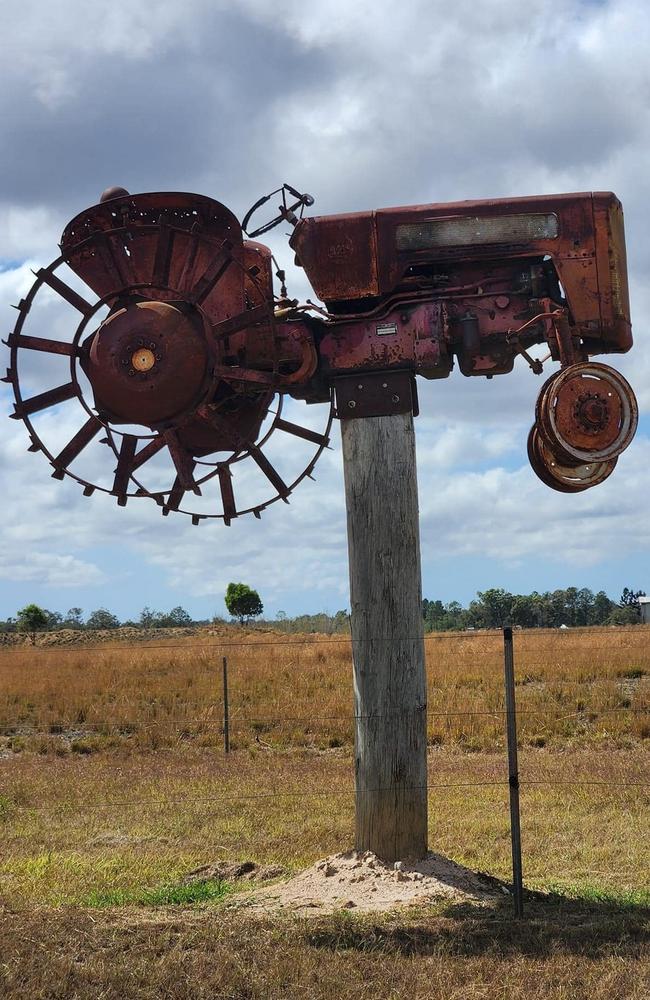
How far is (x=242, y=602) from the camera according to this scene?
55938mm

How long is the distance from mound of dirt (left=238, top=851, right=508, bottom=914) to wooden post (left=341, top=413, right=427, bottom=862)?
0.12 metres

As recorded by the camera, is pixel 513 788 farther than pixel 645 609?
No

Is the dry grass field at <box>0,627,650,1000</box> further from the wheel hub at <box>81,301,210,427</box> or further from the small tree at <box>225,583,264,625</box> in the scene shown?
the small tree at <box>225,583,264,625</box>

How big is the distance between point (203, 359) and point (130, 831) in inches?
170

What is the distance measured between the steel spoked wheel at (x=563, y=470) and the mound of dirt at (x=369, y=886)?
8.54ft

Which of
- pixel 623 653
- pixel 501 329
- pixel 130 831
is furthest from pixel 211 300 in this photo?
pixel 623 653

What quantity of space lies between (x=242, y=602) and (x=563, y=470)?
4948 cm

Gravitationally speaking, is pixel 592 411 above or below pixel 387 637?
above

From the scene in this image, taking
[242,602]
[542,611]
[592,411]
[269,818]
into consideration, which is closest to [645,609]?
[542,611]

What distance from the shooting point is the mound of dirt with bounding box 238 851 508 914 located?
641 cm

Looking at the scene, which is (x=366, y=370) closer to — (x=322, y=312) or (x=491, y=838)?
(x=322, y=312)

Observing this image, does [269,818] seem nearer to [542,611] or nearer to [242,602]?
[242,602]

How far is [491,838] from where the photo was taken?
8695 mm

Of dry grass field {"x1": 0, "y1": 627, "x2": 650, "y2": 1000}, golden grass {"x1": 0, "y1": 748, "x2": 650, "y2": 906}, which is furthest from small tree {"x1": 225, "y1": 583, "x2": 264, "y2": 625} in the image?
golden grass {"x1": 0, "y1": 748, "x2": 650, "y2": 906}
